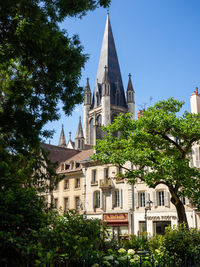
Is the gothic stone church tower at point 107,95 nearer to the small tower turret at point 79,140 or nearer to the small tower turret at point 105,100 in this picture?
the small tower turret at point 105,100

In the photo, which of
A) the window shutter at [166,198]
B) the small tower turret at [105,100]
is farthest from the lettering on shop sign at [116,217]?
the small tower turret at [105,100]

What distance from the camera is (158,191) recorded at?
3075 centimetres

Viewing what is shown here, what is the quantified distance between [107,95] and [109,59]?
521 inches

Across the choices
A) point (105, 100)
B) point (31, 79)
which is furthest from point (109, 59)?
point (31, 79)

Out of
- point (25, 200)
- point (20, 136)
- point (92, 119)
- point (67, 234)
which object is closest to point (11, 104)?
point (20, 136)

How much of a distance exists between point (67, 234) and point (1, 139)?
18.8 feet

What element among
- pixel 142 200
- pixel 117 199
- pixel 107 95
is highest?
pixel 107 95

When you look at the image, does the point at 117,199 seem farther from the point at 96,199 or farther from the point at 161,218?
the point at 161,218

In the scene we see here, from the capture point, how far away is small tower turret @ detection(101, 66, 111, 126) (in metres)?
80.8

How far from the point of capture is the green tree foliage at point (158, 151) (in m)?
16.2

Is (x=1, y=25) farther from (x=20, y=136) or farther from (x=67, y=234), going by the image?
(x=67, y=234)

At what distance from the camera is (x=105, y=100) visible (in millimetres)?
83312

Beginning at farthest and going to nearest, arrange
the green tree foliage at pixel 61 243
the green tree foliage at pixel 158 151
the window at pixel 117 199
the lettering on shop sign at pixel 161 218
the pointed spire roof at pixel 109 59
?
the pointed spire roof at pixel 109 59 < the window at pixel 117 199 < the lettering on shop sign at pixel 161 218 < the green tree foliage at pixel 158 151 < the green tree foliage at pixel 61 243

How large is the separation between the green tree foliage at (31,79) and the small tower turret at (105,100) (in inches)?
2752
